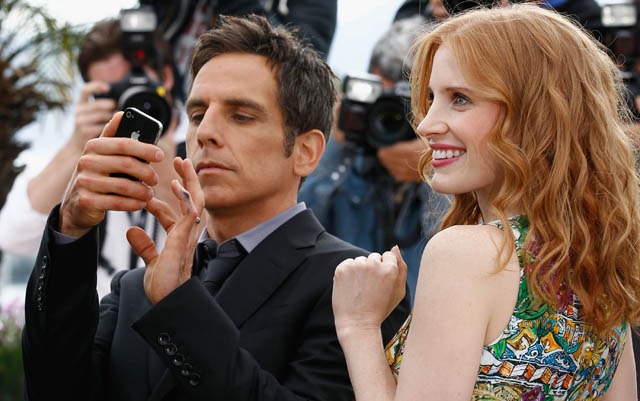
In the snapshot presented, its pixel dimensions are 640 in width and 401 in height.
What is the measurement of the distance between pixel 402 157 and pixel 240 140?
3.92ft

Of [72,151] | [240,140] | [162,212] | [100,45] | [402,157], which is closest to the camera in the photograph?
[162,212]

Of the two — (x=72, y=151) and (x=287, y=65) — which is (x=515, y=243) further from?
(x=72, y=151)

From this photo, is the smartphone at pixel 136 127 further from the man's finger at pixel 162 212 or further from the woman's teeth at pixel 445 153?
the woman's teeth at pixel 445 153

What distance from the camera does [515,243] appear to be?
1.73 metres

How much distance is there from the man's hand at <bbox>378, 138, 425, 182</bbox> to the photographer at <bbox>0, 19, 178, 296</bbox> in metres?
0.79

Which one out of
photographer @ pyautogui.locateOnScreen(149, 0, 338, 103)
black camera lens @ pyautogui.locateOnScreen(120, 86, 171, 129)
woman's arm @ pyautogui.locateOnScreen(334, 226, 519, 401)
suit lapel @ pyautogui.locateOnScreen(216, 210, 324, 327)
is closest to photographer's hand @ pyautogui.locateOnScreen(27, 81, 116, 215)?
black camera lens @ pyautogui.locateOnScreen(120, 86, 171, 129)

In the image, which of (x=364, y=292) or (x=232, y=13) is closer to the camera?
(x=364, y=292)

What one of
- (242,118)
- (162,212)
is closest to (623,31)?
(242,118)

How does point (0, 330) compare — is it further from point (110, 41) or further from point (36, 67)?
point (110, 41)

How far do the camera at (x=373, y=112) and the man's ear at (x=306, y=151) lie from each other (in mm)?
919

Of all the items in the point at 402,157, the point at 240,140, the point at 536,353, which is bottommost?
the point at 402,157

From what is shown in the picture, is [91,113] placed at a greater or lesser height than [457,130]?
lesser

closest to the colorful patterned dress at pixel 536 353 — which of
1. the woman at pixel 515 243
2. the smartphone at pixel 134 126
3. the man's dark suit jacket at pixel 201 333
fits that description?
the woman at pixel 515 243

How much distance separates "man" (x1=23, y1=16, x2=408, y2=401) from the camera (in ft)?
6.58
